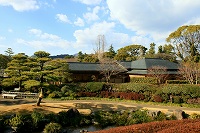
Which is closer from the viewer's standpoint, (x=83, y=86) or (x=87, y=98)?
(x=87, y=98)

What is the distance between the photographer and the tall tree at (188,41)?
4086cm

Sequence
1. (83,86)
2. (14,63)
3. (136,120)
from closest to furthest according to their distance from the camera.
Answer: (136,120), (14,63), (83,86)

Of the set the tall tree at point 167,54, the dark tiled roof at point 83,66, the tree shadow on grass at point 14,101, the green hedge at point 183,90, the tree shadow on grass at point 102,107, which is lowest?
the tree shadow on grass at point 102,107

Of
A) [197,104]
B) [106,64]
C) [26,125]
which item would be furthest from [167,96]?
[26,125]

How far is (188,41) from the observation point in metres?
42.4

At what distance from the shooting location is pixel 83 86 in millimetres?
26484

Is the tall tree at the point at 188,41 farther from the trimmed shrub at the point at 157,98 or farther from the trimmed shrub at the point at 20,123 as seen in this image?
the trimmed shrub at the point at 20,123

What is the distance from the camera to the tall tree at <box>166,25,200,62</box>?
4086cm

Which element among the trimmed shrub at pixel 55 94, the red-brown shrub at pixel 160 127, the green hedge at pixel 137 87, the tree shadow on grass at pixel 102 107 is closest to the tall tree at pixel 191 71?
the green hedge at pixel 137 87

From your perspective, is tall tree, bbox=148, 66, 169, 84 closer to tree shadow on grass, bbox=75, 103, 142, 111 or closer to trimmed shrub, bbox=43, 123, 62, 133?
tree shadow on grass, bbox=75, 103, 142, 111

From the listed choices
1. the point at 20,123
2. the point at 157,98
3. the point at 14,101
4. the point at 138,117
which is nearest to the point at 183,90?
the point at 157,98

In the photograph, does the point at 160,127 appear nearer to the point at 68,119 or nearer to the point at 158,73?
the point at 68,119

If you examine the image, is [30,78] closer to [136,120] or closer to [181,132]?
[136,120]

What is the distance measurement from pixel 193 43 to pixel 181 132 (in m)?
39.2
